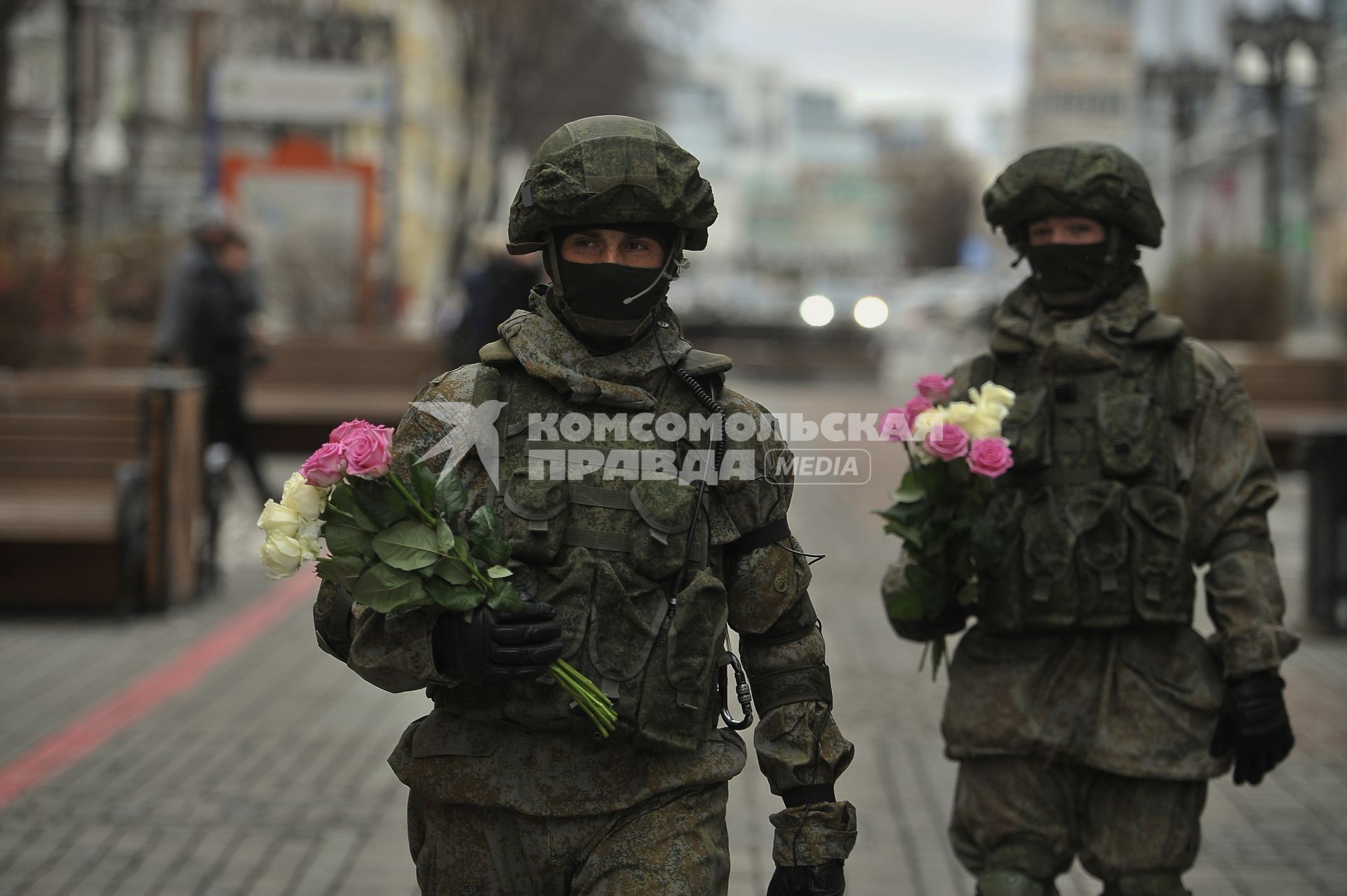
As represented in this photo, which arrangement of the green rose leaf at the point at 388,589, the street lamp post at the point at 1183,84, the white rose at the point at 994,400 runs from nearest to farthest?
the green rose leaf at the point at 388,589 < the white rose at the point at 994,400 < the street lamp post at the point at 1183,84

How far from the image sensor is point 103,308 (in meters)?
19.7

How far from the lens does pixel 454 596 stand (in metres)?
2.84

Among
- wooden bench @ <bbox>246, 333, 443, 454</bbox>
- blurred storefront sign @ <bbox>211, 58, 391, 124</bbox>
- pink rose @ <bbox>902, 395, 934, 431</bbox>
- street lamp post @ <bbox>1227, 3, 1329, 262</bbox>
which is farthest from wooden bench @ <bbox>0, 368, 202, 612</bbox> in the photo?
street lamp post @ <bbox>1227, 3, 1329, 262</bbox>

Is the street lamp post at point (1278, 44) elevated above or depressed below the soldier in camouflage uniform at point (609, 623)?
above

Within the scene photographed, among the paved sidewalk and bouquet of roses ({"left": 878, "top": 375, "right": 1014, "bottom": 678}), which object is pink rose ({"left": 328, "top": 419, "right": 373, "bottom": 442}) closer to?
bouquet of roses ({"left": 878, "top": 375, "right": 1014, "bottom": 678})

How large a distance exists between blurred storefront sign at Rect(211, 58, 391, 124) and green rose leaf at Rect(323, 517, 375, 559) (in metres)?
17.2

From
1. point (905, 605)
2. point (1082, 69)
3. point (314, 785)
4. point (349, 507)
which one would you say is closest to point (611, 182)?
point (349, 507)

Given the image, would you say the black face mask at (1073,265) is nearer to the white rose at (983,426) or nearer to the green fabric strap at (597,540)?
the white rose at (983,426)

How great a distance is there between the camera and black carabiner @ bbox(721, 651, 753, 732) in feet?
10.0

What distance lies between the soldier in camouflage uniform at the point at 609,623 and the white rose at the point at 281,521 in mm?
190

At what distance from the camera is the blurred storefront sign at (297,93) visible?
19.3 m

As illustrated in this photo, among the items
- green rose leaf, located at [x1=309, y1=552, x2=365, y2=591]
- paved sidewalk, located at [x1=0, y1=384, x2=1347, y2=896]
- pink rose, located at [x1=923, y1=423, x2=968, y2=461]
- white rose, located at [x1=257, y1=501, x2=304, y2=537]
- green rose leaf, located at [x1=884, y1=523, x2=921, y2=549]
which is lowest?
paved sidewalk, located at [x1=0, y1=384, x2=1347, y2=896]

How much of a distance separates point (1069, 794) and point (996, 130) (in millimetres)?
169932

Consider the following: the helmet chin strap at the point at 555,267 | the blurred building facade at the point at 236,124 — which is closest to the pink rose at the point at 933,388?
the helmet chin strap at the point at 555,267
